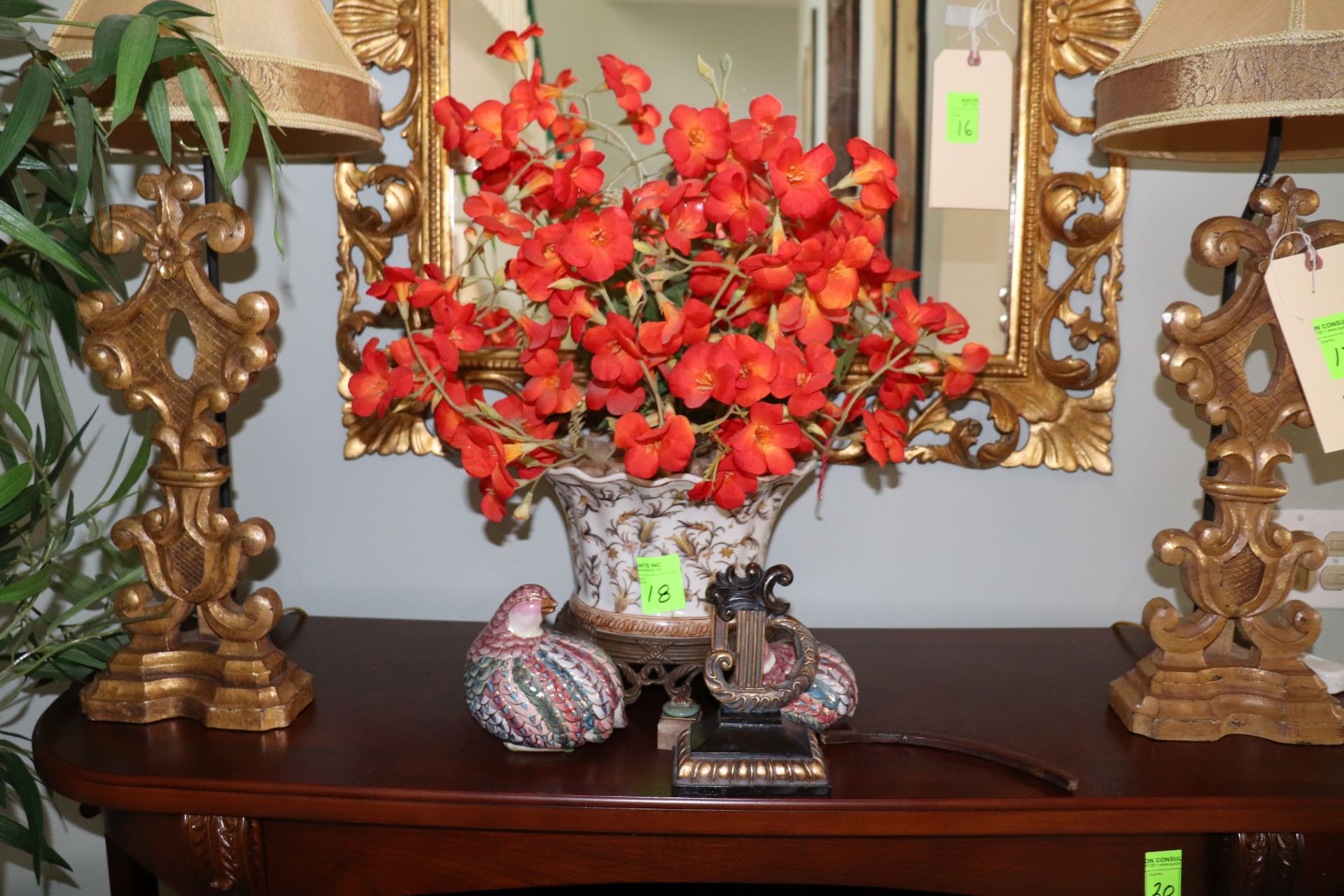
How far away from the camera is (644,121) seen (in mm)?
1103

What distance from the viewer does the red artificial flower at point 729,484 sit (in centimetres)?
89

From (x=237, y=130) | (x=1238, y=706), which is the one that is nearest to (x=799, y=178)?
(x=237, y=130)

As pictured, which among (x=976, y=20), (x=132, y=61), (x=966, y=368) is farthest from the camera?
(x=976, y=20)

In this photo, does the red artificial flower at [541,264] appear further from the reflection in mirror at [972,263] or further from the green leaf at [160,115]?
the reflection in mirror at [972,263]

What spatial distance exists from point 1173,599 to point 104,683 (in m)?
1.34

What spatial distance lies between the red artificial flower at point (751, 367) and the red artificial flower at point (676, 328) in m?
0.02

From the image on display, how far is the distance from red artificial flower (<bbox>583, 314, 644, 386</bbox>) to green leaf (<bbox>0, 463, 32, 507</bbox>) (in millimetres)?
543

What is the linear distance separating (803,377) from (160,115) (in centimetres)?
61

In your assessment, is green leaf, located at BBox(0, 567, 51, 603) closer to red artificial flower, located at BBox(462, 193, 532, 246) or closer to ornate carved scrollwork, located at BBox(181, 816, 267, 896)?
ornate carved scrollwork, located at BBox(181, 816, 267, 896)

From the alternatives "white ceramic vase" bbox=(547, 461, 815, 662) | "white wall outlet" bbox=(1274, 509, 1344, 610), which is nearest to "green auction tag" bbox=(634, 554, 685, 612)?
"white ceramic vase" bbox=(547, 461, 815, 662)

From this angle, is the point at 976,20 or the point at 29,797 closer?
the point at 29,797

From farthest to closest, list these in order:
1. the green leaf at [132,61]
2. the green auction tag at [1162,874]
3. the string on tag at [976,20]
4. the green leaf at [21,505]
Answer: the string on tag at [976,20] < the green leaf at [21,505] < the green auction tag at [1162,874] < the green leaf at [132,61]

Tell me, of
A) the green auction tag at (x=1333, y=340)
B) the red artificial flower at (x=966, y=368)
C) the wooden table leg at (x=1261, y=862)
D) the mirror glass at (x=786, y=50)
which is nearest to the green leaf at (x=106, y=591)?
the mirror glass at (x=786, y=50)

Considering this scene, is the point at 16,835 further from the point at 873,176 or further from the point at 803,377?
the point at 873,176
